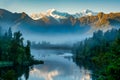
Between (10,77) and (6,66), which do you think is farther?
(6,66)

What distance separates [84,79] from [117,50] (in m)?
62.3

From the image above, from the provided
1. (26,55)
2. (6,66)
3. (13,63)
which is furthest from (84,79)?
(26,55)

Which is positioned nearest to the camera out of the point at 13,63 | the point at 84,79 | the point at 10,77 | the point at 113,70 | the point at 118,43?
the point at 113,70

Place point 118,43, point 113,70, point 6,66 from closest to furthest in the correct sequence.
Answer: point 113,70 → point 118,43 → point 6,66

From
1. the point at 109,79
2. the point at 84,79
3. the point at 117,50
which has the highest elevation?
the point at 117,50

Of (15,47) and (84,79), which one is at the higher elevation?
(15,47)

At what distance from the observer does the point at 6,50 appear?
5605 inches

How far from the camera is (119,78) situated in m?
36.8

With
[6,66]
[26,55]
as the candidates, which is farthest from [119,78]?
[26,55]

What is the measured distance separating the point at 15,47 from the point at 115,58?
103m

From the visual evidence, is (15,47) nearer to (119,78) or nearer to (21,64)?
(21,64)

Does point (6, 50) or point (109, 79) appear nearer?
point (109, 79)

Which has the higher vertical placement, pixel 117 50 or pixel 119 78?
pixel 117 50

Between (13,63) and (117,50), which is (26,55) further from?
(117,50)
